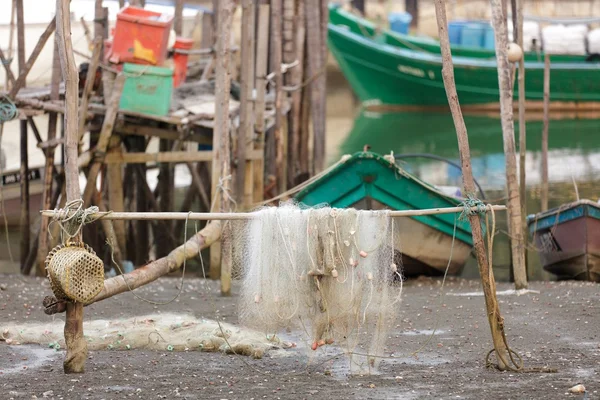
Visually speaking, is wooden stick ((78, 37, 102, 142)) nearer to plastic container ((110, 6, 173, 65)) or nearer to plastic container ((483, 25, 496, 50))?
plastic container ((110, 6, 173, 65))

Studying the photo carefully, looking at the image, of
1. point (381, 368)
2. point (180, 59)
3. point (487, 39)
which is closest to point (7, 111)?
point (180, 59)

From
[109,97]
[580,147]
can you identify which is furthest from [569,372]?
[580,147]

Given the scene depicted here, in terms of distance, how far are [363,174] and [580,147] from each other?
15.2 meters

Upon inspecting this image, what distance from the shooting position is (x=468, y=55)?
115 ft

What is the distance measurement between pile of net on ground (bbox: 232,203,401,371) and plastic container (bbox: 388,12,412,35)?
32455 mm

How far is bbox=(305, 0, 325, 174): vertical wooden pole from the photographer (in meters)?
15.3

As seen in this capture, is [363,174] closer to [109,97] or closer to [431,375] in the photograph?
[109,97]

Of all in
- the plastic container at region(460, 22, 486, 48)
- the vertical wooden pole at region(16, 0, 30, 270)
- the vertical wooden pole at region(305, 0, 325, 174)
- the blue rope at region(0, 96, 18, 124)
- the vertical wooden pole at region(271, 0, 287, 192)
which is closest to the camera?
the blue rope at region(0, 96, 18, 124)

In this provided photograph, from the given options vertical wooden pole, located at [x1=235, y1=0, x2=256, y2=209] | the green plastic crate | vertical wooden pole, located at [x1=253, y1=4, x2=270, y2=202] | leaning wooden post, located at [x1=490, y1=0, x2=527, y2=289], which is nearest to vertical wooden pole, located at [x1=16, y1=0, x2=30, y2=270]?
the green plastic crate

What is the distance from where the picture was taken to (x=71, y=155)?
6.98 meters

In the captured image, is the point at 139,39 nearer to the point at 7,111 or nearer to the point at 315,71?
the point at 7,111

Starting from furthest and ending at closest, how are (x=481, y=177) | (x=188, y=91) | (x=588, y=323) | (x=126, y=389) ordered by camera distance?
(x=481, y=177) → (x=188, y=91) → (x=588, y=323) → (x=126, y=389)

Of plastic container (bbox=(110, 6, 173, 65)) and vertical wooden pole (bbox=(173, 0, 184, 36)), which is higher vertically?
vertical wooden pole (bbox=(173, 0, 184, 36))

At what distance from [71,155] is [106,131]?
4793 millimetres
